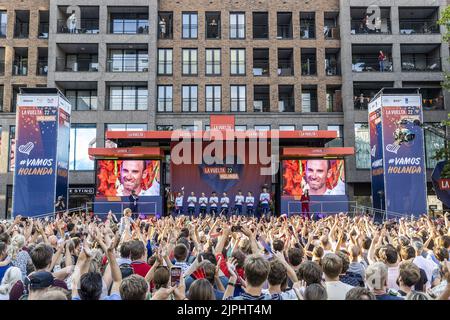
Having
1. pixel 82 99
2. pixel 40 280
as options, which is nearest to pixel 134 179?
pixel 82 99

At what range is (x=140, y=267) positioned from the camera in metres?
6.01

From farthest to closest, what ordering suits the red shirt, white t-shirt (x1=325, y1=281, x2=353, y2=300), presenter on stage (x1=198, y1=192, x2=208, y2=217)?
presenter on stage (x1=198, y1=192, x2=208, y2=217)
the red shirt
white t-shirt (x1=325, y1=281, x2=353, y2=300)

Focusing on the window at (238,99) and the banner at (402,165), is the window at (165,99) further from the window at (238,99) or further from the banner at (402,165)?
the banner at (402,165)

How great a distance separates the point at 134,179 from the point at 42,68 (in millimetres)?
18784

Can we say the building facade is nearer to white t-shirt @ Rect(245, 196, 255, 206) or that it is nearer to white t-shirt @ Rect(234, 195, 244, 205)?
white t-shirt @ Rect(234, 195, 244, 205)

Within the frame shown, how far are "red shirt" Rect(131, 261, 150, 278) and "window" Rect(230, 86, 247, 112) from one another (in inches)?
1342

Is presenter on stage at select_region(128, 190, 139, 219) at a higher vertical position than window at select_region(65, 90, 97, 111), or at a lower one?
lower

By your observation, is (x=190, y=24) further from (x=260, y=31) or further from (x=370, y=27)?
(x=370, y=27)

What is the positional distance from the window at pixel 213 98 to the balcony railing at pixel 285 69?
18.8 ft

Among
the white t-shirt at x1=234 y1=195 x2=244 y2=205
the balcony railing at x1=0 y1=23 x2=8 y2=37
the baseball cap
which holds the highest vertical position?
the balcony railing at x1=0 y1=23 x2=8 y2=37

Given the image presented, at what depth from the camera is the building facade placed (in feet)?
127

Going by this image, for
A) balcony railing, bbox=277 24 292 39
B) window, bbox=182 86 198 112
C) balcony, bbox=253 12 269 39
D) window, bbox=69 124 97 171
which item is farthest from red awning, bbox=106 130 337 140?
balcony railing, bbox=277 24 292 39

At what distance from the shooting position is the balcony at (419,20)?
4031 centimetres
